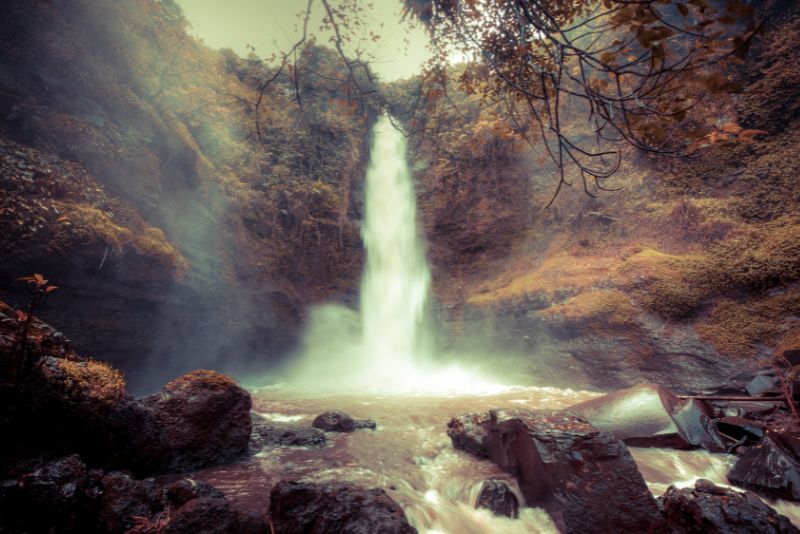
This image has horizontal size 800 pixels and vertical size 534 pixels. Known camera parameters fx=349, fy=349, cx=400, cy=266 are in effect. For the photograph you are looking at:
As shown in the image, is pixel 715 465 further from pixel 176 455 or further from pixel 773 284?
pixel 176 455

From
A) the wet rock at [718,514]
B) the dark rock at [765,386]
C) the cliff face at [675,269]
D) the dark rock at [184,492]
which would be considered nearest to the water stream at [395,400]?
the dark rock at [184,492]

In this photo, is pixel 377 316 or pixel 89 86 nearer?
pixel 89 86

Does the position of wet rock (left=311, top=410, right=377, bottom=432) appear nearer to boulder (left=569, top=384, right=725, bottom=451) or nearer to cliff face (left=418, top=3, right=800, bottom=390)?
boulder (left=569, top=384, right=725, bottom=451)

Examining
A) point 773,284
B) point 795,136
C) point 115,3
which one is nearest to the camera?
point 773,284

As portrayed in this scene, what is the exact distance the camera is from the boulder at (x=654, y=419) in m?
4.94

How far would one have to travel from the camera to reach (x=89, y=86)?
9391mm

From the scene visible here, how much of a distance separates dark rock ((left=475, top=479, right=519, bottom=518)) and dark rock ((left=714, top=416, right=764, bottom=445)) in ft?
11.7

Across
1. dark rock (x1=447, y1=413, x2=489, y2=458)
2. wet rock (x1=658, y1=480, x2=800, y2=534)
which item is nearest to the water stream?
dark rock (x1=447, y1=413, x2=489, y2=458)

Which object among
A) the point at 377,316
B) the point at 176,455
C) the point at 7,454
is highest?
the point at 377,316

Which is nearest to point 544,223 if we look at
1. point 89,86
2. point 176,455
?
point 176,455

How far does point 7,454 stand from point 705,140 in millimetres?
5646

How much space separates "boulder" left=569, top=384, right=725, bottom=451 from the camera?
4.94 m

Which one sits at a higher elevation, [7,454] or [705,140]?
[705,140]

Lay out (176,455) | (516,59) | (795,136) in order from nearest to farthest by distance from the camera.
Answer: (516,59)
(176,455)
(795,136)
